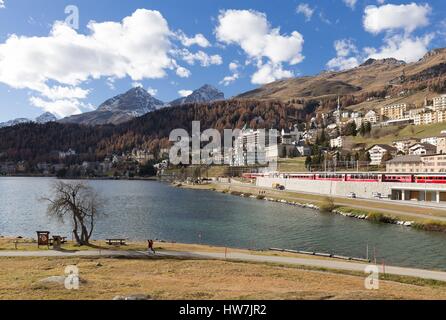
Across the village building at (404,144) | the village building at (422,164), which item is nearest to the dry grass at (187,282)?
the village building at (422,164)

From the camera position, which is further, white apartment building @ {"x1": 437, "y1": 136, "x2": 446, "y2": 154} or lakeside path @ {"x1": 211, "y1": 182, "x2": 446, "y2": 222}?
white apartment building @ {"x1": 437, "y1": 136, "x2": 446, "y2": 154}

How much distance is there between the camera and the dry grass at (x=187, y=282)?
18.0 meters

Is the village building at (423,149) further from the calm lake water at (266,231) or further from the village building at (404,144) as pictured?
the calm lake water at (266,231)

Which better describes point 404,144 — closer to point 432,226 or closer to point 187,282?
point 432,226

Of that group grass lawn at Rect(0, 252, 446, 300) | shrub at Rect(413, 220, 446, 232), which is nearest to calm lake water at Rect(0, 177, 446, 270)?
shrub at Rect(413, 220, 446, 232)

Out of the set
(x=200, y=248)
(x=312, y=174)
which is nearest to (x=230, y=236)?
(x=200, y=248)

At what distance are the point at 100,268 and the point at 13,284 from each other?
7.41 m

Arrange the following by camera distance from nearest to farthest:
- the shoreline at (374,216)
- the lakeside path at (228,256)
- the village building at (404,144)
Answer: the lakeside path at (228,256)
the shoreline at (374,216)
the village building at (404,144)

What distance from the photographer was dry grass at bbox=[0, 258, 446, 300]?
707 inches

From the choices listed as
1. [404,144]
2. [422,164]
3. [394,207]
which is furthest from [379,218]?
[404,144]

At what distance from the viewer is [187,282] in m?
23.1

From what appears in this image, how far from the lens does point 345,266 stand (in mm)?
30703

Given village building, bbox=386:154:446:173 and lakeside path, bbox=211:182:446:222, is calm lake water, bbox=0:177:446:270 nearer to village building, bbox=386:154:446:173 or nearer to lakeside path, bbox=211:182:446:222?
lakeside path, bbox=211:182:446:222

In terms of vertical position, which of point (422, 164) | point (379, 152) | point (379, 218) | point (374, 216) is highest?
point (379, 152)
